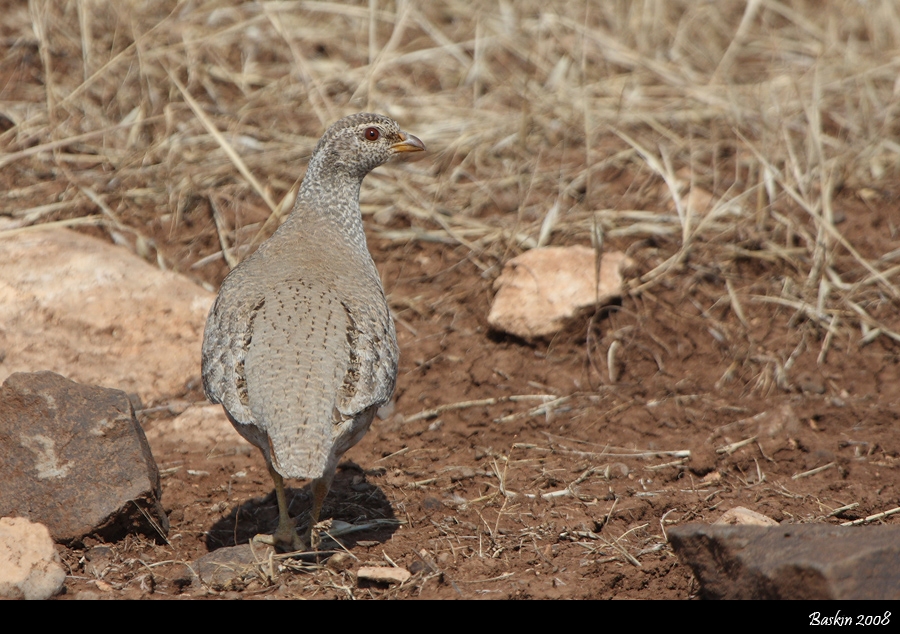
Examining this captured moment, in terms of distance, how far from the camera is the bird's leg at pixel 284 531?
5629 millimetres

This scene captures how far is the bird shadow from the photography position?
5.78 meters

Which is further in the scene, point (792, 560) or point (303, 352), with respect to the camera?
point (303, 352)

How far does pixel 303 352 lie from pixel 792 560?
2.67 metres

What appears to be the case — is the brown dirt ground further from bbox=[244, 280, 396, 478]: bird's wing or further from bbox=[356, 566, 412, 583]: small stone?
bbox=[244, 280, 396, 478]: bird's wing

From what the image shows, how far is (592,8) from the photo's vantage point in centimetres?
1180

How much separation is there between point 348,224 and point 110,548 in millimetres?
2637

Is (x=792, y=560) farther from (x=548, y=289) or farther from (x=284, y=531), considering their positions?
(x=548, y=289)

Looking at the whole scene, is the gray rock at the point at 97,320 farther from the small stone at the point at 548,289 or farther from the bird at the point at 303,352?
the small stone at the point at 548,289

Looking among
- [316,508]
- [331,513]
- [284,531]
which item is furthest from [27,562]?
[331,513]

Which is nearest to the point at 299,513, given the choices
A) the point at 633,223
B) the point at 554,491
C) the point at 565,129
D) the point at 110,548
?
the point at 110,548

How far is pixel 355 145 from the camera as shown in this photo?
6762mm

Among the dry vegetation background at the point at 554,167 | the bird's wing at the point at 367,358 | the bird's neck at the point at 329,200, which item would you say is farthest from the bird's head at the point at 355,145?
the dry vegetation background at the point at 554,167

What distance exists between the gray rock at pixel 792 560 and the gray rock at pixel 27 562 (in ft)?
10.1

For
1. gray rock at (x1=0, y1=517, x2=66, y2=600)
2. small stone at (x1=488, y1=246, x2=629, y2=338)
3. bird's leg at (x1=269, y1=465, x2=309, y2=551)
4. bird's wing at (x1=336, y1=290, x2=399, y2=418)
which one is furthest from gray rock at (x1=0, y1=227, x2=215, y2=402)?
small stone at (x1=488, y1=246, x2=629, y2=338)
